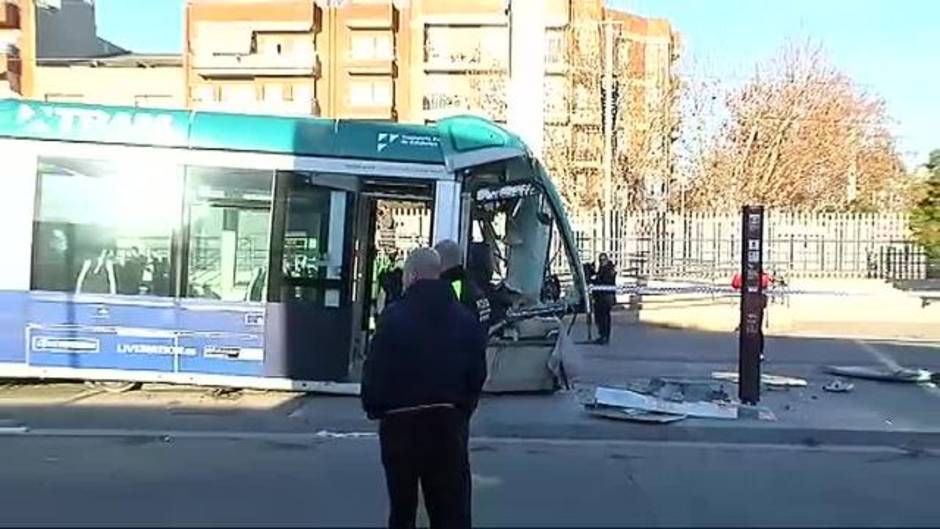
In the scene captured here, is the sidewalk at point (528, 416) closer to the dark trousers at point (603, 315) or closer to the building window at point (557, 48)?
the dark trousers at point (603, 315)

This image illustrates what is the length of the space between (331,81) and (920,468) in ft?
221

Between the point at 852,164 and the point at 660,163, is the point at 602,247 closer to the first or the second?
the point at 660,163

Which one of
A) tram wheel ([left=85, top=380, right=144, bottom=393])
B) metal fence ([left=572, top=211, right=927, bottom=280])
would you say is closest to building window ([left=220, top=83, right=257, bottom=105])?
metal fence ([left=572, top=211, right=927, bottom=280])

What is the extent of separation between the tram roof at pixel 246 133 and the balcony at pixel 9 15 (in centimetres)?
5771

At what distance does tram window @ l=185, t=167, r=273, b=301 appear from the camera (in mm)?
12117

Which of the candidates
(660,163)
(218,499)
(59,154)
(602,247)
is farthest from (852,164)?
(218,499)

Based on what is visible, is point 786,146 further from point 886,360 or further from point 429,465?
point 429,465

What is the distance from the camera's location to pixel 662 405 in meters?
11.8

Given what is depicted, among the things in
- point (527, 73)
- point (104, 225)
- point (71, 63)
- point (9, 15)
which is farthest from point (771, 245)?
point (71, 63)

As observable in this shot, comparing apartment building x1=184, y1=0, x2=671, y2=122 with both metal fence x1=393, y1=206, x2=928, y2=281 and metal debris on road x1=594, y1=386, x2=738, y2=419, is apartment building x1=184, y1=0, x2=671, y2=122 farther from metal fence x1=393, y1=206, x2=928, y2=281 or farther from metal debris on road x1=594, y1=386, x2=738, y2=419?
metal debris on road x1=594, y1=386, x2=738, y2=419

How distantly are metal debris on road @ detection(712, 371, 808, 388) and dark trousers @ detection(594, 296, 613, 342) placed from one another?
467 centimetres

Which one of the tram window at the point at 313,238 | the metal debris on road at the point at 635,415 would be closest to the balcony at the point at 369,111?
the tram window at the point at 313,238

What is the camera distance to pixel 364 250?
1269 cm

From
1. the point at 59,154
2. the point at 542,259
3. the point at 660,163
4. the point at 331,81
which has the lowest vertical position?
the point at 542,259
